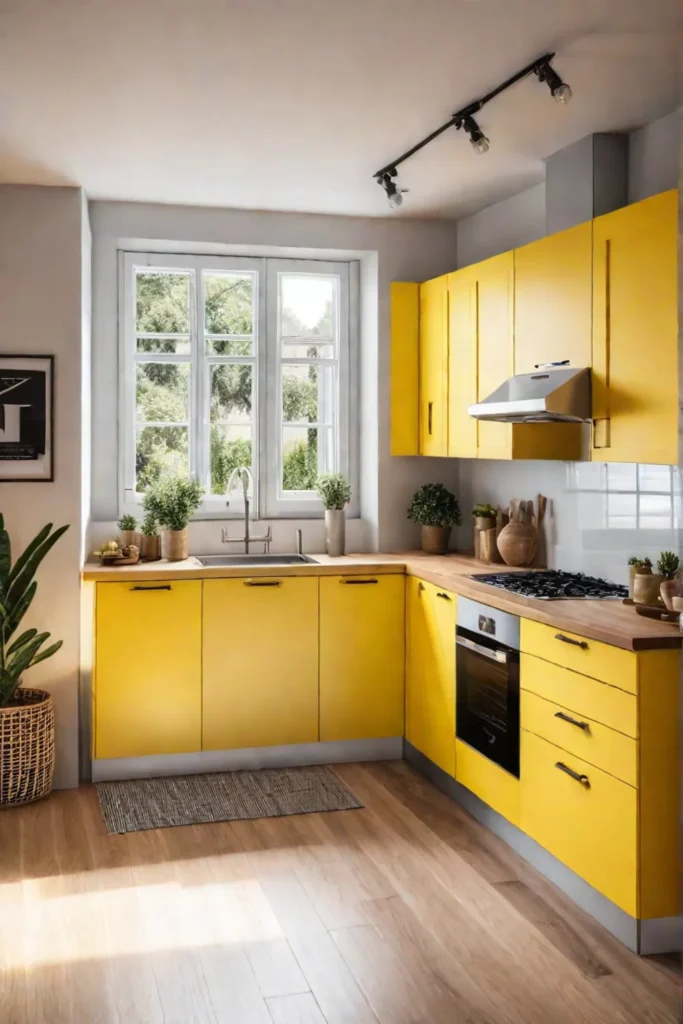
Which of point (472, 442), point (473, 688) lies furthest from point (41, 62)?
point (473, 688)

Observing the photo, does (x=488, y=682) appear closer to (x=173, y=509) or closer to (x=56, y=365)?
(x=173, y=509)

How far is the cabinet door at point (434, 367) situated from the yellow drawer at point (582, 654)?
5.24ft

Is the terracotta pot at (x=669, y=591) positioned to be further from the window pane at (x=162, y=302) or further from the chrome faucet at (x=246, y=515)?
the window pane at (x=162, y=302)

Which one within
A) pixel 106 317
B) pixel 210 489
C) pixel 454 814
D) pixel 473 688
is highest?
pixel 106 317

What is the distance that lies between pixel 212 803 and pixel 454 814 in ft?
3.45

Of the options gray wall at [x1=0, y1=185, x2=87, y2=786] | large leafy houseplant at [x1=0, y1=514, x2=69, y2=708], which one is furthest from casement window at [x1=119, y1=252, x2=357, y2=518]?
large leafy houseplant at [x1=0, y1=514, x2=69, y2=708]

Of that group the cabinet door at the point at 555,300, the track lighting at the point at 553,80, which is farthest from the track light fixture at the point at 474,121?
the cabinet door at the point at 555,300

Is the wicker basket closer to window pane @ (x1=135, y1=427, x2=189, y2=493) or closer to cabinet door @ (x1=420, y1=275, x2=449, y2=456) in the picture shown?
window pane @ (x1=135, y1=427, x2=189, y2=493)

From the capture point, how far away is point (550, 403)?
3.67 meters

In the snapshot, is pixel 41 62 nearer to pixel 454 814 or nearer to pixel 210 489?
pixel 210 489

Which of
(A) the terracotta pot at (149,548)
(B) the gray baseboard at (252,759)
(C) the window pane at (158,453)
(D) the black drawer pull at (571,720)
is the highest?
(C) the window pane at (158,453)

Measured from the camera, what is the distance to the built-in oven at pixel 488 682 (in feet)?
12.8

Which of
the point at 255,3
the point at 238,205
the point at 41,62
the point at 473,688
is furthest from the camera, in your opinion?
the point at 238,205

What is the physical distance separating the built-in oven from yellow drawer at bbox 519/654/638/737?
12 cm
